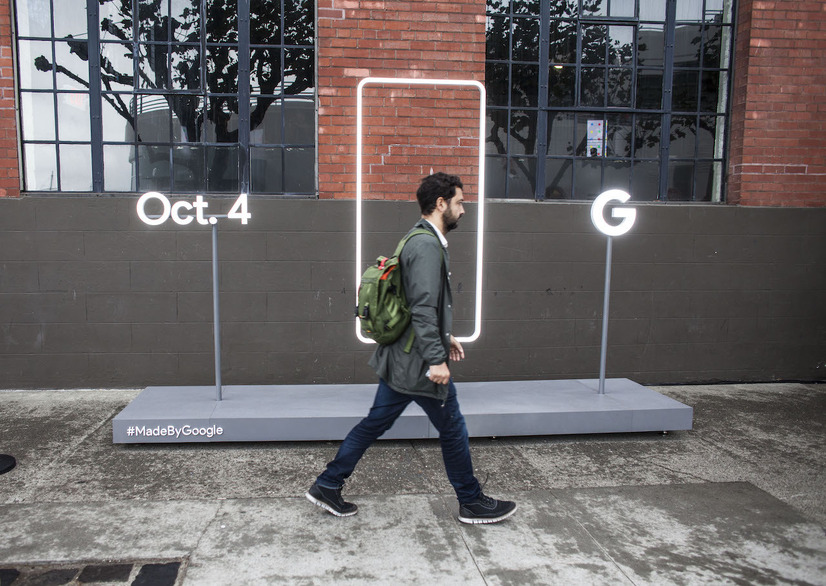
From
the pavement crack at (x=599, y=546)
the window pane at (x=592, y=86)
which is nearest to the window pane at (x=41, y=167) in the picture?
the window pane at (x=592, y=86)

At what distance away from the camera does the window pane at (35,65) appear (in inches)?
229

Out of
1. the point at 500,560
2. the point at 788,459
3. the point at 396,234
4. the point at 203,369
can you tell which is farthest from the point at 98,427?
the point at 788,459

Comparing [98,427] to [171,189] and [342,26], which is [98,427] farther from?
[342,26]

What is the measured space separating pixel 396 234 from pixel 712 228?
3.29 meters

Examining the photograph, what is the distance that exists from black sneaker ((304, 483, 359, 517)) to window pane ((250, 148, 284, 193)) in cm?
348

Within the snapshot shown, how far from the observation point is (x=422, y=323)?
320cm

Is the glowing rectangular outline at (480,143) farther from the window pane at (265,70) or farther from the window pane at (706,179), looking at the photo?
the window pane at (706,179)

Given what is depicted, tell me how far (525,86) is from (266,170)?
276cm

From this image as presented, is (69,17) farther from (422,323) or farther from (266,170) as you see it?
(422,323)

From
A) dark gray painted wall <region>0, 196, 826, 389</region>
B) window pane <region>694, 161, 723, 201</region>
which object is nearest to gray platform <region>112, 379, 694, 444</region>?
dark gray painted wall <region>0, 196, 826, 389</region>

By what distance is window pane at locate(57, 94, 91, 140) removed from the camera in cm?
593

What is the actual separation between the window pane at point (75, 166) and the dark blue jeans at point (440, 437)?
4151 mm

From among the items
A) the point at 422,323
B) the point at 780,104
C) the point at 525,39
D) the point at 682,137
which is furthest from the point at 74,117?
the point at 780,104

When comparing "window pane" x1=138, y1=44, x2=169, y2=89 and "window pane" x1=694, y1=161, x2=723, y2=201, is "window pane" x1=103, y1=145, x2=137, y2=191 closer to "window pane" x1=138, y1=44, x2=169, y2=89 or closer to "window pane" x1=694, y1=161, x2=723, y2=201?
"window pane" x1=138, y1=44, x2=169, y2=89
